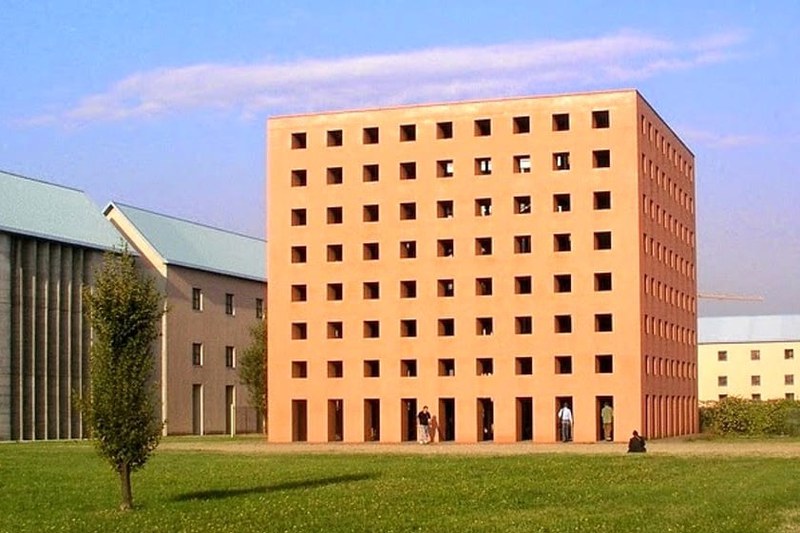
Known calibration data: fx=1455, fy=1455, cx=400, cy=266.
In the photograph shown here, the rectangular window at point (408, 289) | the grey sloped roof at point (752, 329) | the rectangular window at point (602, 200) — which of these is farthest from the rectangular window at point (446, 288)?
the grey sloped roof at point (752, 329)

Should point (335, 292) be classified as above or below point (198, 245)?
below

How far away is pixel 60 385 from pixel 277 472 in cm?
4191

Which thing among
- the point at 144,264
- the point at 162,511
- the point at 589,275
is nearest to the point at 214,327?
the point at 144,264

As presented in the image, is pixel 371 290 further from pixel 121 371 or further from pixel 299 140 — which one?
pixel 121 371

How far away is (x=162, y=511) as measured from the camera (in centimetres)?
2992

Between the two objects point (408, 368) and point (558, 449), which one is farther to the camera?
point (408, 368)

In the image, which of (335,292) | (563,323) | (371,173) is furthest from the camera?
(335,292)

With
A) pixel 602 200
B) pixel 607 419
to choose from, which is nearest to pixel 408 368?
pixel 607 419

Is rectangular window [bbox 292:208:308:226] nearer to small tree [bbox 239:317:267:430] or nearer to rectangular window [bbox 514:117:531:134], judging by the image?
rectangular window [bbox 514:117:531:134]

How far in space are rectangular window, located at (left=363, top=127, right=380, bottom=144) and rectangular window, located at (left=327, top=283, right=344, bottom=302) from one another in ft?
26.4

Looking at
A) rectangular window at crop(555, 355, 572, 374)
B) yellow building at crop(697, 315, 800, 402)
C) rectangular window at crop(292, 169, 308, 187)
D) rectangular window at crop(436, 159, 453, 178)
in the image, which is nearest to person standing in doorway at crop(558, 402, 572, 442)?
rectangular window at crop(555, 355, 572, 374)

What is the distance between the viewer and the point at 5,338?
77.8m

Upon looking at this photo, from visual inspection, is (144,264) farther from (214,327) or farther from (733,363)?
(733,363)

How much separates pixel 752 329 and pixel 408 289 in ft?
344
